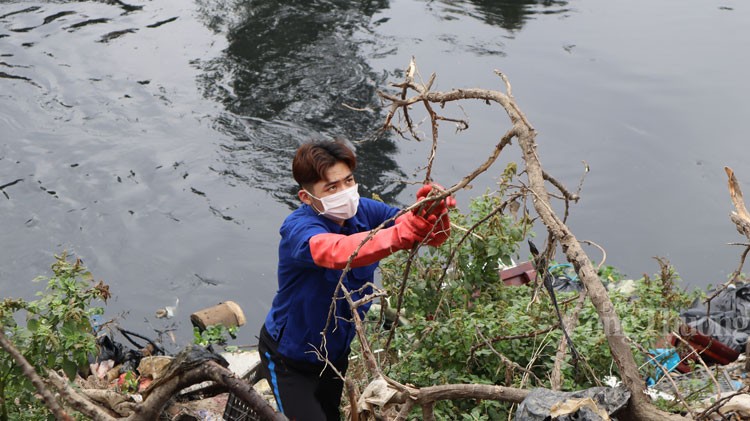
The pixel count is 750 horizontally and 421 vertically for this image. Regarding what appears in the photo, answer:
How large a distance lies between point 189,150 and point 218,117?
66cm

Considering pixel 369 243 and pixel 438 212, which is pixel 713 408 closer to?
pixel 438 212

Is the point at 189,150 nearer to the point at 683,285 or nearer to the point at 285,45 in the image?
the point at 285,45

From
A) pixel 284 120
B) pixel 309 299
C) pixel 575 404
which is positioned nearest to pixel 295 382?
pixel 309 299

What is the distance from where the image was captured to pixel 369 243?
2842mm

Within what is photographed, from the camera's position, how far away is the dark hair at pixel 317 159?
3113mm

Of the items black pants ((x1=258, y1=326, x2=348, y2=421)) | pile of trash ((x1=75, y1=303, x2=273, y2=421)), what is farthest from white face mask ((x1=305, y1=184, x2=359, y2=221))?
pile of trash ((x1=75, y1=303, x2=273, y2=421))

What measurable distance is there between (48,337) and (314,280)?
1.09 meters

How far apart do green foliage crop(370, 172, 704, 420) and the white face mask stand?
516 mm

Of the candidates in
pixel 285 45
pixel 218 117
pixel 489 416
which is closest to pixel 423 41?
pixel 285 45

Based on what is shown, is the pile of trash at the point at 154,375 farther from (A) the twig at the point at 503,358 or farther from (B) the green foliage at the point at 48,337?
(A) the twig at the point at 503,358

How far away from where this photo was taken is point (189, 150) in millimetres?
7996

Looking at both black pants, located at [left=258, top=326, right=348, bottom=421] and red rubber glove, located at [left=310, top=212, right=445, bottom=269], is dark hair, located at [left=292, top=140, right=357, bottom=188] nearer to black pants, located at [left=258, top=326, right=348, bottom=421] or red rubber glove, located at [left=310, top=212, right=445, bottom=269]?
red rubber glove, located at [left=310, top=212, right=445, bottom=269]

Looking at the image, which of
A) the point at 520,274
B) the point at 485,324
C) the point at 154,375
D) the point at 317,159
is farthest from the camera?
the point at 520,274

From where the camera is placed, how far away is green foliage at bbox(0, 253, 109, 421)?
322 centimetres
